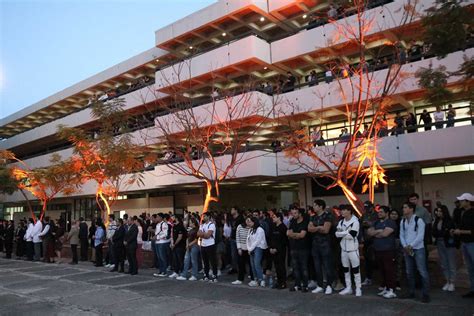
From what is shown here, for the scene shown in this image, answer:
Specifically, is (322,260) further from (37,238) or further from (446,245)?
(37,238)

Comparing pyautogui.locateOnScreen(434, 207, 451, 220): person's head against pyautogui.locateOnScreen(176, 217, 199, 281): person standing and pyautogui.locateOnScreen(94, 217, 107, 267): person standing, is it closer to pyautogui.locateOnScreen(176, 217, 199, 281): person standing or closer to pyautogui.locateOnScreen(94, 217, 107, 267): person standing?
pyautogui.locateOnScreen(176, 217, 199, 281): person standing

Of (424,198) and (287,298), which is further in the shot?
(424,198)

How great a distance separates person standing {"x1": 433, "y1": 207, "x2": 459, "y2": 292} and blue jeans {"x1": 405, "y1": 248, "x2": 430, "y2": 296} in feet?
3.22

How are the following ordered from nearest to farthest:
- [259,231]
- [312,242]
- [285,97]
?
1. [312,242]
2. [259,231]
3. [285,97]

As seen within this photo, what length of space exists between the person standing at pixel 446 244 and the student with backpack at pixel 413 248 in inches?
38.5

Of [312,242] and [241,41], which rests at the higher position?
[241,41]

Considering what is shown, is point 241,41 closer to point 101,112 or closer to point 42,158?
point 101,112

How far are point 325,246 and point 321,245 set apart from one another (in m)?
0.09

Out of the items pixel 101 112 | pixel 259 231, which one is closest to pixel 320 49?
pixel 101 112

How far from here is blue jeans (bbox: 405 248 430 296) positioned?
8.12 m

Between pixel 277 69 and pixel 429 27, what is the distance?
1692 cm

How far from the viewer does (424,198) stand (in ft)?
68.2

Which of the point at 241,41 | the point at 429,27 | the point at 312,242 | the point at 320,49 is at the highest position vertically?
the point at 241,41

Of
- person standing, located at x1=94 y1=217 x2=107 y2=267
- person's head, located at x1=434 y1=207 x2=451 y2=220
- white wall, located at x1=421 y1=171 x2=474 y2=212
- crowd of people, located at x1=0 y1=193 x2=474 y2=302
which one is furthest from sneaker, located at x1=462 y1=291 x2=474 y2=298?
person standing, located at x1=94 y1=217 x2=107 y2=267
